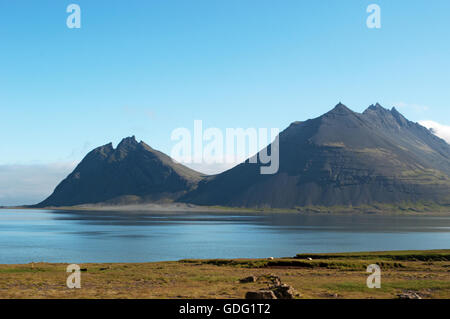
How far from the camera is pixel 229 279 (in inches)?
2047

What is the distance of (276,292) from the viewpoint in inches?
1414

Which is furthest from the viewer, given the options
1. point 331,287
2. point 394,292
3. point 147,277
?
point 147,277

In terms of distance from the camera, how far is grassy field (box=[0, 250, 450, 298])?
40.6m

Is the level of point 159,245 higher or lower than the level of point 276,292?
lower

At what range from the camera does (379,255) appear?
81.2 m

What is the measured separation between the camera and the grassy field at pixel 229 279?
133 feet
